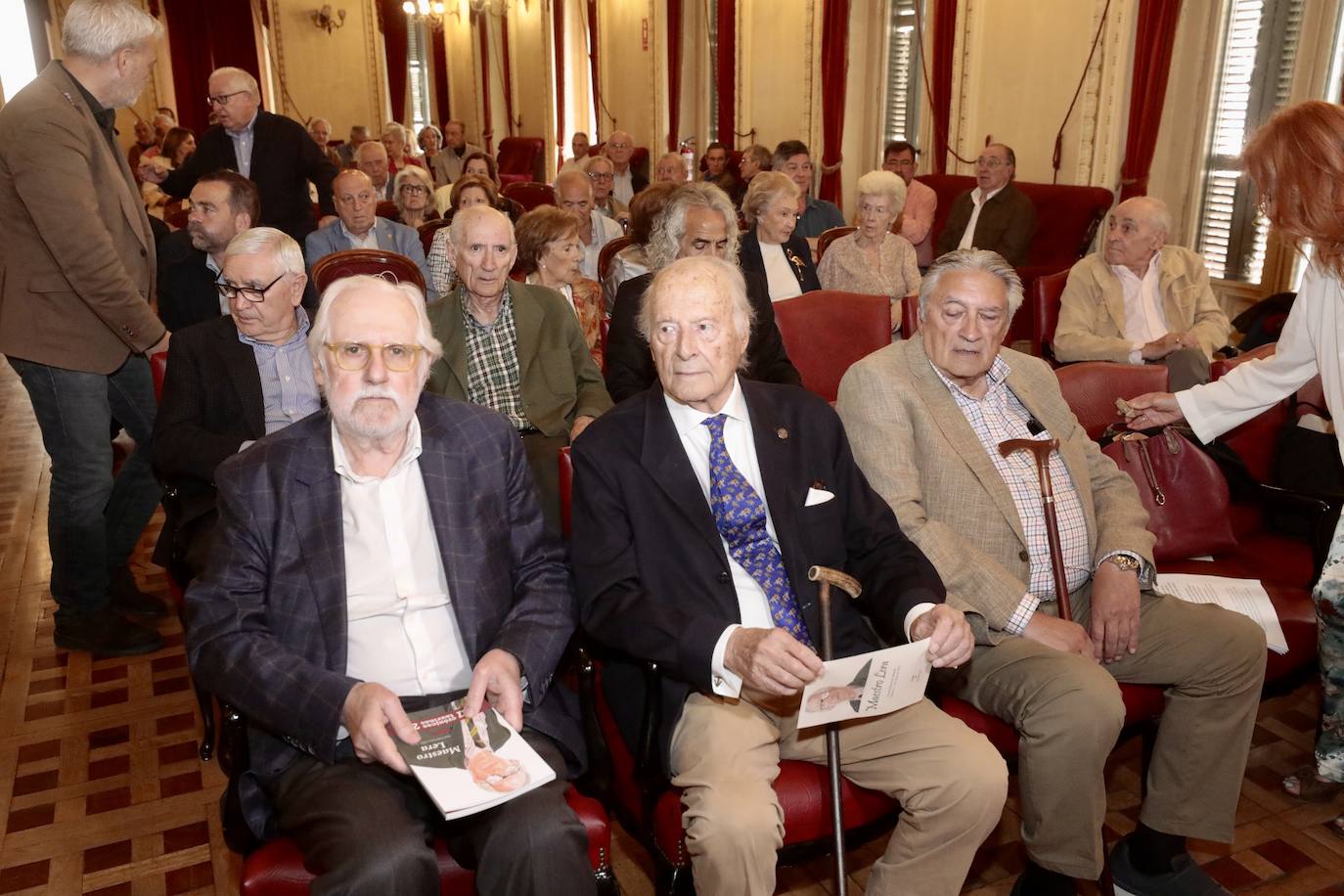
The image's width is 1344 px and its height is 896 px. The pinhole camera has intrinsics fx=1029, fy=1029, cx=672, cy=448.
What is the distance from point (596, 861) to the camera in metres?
1.80

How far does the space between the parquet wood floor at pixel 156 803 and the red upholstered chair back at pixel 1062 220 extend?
459cm

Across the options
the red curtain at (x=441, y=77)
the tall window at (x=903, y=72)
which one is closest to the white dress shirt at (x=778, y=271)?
the tall window at (x=903, y=72)

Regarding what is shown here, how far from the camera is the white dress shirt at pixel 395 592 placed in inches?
77.3

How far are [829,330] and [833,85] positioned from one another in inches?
283

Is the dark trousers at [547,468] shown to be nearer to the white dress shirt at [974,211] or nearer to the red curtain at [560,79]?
the white dress shirt at [974,211]

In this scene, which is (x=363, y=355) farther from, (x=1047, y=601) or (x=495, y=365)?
(x=1047, y=601)

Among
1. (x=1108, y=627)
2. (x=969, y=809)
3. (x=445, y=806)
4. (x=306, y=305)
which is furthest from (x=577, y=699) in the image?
(x=306, y=305)

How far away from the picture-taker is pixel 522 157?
53.1ft

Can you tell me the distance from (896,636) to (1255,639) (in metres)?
0.86

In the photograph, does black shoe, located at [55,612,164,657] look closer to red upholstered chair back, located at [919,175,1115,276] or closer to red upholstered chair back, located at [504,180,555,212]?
red upholstered chair back, located at [919,175,1115,276]

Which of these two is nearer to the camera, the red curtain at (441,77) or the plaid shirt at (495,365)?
the plaid shirt at (495,365)

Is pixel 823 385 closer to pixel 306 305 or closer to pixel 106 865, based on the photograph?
pixel 306 305

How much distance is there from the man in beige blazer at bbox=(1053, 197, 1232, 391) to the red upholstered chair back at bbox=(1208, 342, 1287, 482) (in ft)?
4.06

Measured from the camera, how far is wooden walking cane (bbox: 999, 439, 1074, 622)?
2393 mm
